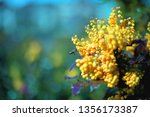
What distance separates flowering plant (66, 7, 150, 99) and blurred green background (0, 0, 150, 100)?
1.09 meters

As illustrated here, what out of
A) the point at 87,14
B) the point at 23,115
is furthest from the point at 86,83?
the point at 87,14

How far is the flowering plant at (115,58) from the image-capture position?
79.0 inches

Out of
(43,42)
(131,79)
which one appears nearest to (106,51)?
(131,79)

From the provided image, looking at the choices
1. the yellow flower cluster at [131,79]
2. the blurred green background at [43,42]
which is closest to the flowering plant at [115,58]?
the yellow flower cluster at [131,79]

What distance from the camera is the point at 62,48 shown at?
593 centimetres

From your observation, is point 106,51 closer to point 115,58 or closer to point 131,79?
point 115,58

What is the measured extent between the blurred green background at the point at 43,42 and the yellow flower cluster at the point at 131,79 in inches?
45.1

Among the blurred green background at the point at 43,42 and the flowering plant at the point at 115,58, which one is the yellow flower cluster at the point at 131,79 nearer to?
the flowering plant at the point at 115,58

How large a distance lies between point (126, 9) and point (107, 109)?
1288mm

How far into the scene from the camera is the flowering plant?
6.58 feet

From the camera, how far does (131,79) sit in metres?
2.01

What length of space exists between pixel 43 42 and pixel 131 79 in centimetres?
495

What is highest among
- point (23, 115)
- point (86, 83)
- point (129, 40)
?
point (129, 40)

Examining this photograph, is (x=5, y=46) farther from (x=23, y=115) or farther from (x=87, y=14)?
(x=23, y=115)
